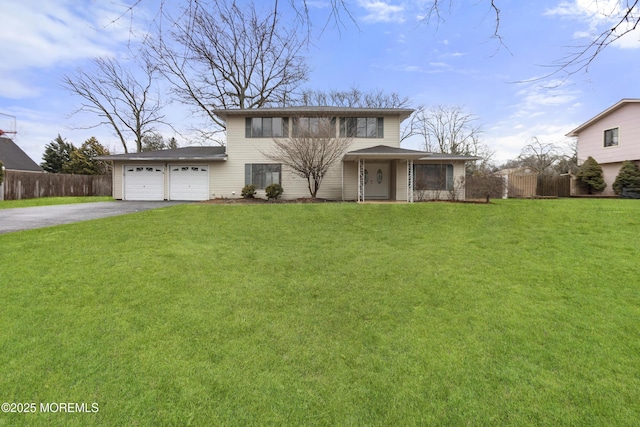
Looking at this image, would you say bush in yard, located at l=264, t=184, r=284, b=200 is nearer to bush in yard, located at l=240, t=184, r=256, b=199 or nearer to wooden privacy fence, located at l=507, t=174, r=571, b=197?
bush in yard, located at l=240, t=184, r=256, b=199

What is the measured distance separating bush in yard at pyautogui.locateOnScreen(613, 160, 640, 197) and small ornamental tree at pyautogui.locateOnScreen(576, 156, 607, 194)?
1.31 m

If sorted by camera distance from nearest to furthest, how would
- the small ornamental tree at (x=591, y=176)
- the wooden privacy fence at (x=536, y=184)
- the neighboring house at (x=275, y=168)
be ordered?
the neighboring house at (x=275, y=168), the small ornamental tree at (x=591, y=176), the wooden privacy fence at (x=536, y=184)

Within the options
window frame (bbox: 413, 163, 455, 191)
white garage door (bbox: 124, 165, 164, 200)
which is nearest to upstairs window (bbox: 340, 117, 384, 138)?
window frame (bbox: 413, 163, 455, 191)

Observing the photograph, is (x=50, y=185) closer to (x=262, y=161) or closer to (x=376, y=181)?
(x=262, y=161)

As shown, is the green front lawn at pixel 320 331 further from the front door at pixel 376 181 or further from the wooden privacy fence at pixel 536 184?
the wooden privacy fence at pixel 536 184

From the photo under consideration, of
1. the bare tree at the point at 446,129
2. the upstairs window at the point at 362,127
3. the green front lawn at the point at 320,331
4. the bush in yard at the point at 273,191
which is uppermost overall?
the bare tree at the point at 446,129

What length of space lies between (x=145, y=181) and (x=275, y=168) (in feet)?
25.0

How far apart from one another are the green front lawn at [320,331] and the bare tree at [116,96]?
2360 cm

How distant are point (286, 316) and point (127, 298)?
212cm

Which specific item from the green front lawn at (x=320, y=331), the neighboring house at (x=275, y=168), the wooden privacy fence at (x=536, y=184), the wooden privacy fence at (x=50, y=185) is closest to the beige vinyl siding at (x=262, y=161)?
the neighboring house at (x=275, y=168)

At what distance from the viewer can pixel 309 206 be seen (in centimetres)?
1141

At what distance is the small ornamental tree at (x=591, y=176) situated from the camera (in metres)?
19.0

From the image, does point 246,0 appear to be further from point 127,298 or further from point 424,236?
point 424,236

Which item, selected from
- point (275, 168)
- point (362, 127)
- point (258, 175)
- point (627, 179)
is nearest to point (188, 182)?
point (258, 175)
